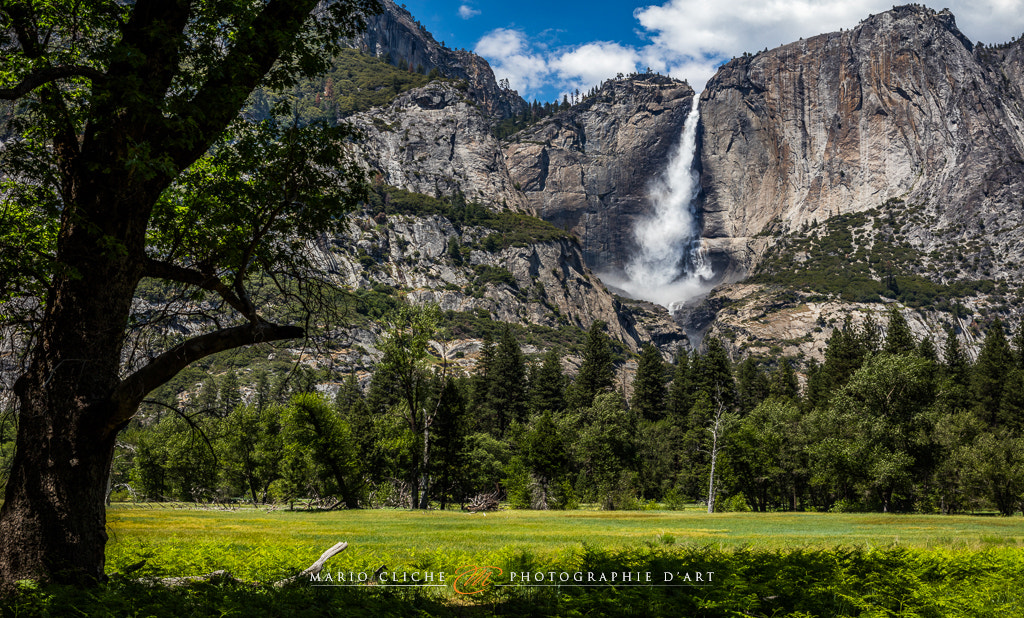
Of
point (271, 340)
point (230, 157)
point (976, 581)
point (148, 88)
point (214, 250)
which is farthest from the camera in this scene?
point (230, 157)

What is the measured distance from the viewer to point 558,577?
895 centimetres

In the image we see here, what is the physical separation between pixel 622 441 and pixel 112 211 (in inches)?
2311

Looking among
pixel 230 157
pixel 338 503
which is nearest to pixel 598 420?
pixel 338 503

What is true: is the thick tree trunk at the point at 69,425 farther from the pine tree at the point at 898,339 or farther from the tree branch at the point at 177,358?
the pine tree at the point at 898,339

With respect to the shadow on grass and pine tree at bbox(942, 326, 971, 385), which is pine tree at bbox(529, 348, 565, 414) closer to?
pine tree at bbox(942, 326, 971, 385)

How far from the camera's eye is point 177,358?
943 centimetres

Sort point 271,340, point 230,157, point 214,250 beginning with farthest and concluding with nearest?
1. point 230,157
2. point 214,250
3. point 271,340

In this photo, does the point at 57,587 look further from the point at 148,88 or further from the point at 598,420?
the point at 598,420

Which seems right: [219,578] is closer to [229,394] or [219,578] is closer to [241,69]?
[241,69]

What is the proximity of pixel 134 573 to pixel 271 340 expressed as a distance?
3928 mm

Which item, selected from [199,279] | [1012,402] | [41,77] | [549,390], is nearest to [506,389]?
[549,390]

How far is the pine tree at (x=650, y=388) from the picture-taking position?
90.2 metres

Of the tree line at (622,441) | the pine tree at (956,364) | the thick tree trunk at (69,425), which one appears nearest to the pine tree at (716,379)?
the tree line at (622,441)

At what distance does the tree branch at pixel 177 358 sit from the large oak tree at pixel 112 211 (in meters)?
0.02
